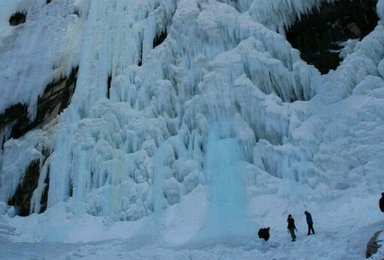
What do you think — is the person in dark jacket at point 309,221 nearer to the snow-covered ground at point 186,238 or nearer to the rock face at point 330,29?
the snow-covered ground at point 186,238

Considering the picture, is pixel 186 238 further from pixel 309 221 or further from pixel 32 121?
pixel 32 121

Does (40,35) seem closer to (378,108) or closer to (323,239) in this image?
(378,108)

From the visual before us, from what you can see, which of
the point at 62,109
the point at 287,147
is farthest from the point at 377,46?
the point at 62,109

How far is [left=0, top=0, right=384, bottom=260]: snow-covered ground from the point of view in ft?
55.7

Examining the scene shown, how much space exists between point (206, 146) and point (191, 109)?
1.83m

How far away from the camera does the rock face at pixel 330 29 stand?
20.5 meters

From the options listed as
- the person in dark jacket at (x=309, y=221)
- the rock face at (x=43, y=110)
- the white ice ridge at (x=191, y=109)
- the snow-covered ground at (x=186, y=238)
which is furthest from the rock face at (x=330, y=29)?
the rock face at (x=43, y=110)

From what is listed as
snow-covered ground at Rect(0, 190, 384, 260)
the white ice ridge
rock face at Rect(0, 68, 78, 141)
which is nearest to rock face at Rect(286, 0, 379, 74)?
the white ice ridge

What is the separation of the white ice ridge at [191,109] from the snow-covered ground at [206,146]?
0.05m

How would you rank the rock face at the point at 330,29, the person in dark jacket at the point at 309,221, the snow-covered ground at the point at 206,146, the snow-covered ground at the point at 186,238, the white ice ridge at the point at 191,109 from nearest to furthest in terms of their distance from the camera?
the snow-covered ground at the point at 186,238 < the person in dark jacket at the point at 309,221 < the snow-covered ground at the point at 206,146 < the white ice ridge at the point at 191,109 < the rock face at the point at 330,29

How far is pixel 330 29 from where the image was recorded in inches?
837

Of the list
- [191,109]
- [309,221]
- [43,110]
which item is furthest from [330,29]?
[43,110]

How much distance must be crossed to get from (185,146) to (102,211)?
14.0 feet

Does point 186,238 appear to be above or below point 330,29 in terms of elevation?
below
